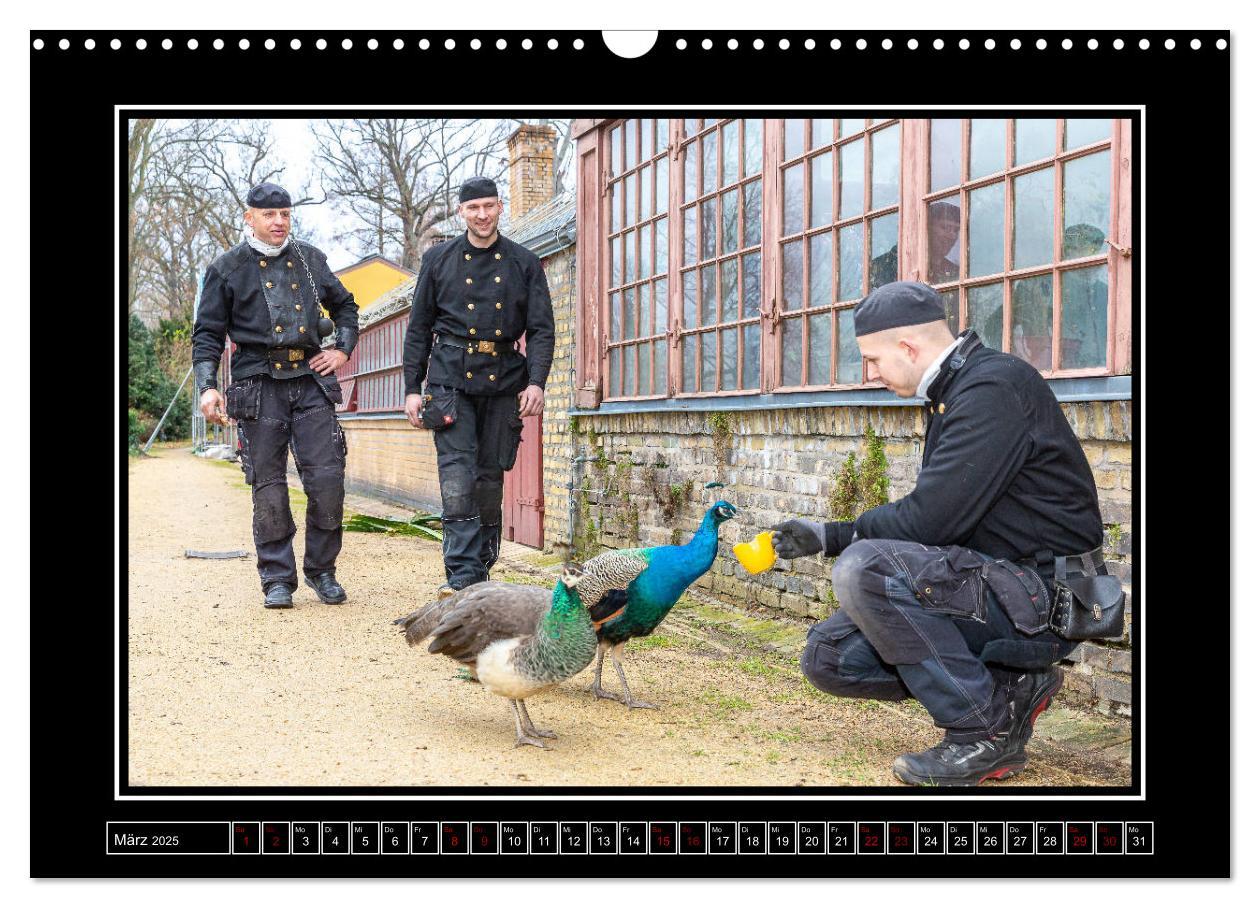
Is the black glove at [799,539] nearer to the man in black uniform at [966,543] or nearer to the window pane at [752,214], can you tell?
the man in black uniform at [966,543]

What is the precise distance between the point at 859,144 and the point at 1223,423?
383 cm

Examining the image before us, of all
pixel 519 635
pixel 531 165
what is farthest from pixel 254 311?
pixel 531 165

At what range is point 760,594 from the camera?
681cm

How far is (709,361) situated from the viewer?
7426 mm

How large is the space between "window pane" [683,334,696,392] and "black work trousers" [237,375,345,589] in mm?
2424

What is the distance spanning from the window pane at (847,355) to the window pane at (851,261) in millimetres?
106

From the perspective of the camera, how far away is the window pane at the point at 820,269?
20.0ft

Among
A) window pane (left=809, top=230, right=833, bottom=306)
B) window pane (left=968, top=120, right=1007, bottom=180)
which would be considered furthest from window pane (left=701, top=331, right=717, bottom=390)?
window pane (left=968, top=120, right=1007, bottom=180)

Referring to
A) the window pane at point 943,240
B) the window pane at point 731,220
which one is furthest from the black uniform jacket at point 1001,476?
the window pane at point 731,220

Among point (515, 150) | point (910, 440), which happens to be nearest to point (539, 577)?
point (910, 440)

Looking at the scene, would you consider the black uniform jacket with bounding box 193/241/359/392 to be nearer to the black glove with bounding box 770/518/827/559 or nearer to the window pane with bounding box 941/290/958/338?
the window pane with bounding box 941/290/958/338

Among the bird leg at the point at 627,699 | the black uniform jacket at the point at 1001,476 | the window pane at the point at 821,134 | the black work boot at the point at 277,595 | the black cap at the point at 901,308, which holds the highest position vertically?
the window pane at the point at 821,134

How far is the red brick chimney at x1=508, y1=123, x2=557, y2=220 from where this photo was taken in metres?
14.4

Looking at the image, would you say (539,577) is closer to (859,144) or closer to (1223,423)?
(859,144)
